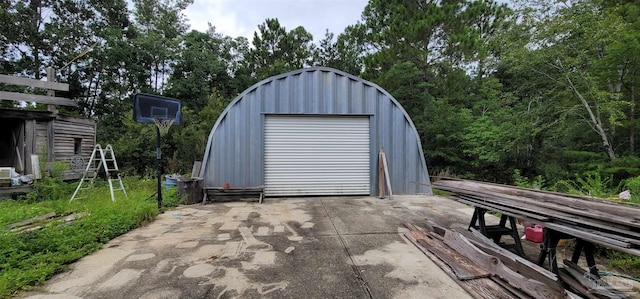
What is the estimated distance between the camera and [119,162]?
993 centimetres

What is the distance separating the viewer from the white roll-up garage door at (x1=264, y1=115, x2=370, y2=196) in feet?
22.5

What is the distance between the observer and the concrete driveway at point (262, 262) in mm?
2230

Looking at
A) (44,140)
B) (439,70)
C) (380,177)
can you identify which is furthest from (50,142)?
(439,70)

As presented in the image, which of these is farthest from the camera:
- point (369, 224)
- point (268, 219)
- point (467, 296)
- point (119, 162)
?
point (119, 162)

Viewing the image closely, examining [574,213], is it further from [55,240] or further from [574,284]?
[55,240]

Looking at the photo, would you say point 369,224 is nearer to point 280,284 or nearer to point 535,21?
point 280,284

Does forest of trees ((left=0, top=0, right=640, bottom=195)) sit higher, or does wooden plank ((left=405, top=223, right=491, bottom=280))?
forest of trees ((left=0, top=0, right=640, bottom=195))

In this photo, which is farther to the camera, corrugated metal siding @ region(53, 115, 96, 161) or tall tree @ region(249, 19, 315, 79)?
tall tree @ region(249, 19, 315, 79)

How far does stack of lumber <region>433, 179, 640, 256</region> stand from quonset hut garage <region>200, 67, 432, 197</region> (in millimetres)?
3995

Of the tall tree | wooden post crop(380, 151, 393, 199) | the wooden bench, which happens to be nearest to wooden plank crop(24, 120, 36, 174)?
the wooden bench

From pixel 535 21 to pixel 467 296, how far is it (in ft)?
34.3

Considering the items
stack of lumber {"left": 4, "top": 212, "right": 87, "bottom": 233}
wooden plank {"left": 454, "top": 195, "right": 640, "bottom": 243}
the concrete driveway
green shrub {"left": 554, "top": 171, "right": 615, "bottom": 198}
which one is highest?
wooden plank {"left": 454, "top": 195, "right": 640, "bottom": 243}

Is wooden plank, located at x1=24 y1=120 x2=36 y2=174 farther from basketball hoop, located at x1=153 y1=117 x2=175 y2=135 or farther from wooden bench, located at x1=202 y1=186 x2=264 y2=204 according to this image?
wooden bench, located at x1=202 y1=186 x2=264 y2=204

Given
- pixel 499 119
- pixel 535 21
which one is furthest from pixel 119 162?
pixel 535 21
